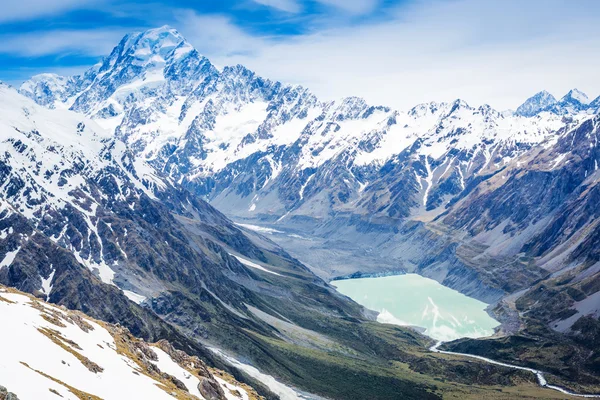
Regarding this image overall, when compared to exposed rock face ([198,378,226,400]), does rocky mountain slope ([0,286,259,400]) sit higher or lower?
higher

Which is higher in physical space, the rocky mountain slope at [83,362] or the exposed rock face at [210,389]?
the rocky mountain slope at [83,362]

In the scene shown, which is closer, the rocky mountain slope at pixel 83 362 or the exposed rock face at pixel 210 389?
the rocky mountain slope at pixel 83 362

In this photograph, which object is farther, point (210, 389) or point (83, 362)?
point (210, 389)

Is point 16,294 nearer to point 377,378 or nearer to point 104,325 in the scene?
point 104,325

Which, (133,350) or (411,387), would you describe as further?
(411,387)

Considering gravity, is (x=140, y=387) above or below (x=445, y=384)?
above

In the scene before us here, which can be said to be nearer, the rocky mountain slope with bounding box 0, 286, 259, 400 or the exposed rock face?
the rocky mountain slope with bounding box 0, 286, 259, 400

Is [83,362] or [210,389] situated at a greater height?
[83,362]

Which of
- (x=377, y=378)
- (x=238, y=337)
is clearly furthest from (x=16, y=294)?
(x=377, y=378)
